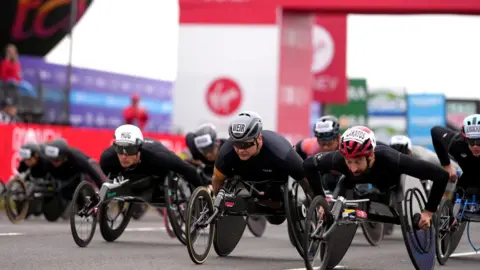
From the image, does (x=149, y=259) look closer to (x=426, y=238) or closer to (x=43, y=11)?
(x=426, y=238)

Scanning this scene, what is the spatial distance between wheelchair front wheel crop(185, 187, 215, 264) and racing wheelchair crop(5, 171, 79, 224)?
644 cm

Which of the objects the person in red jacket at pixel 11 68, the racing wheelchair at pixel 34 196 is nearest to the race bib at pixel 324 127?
the racing wheelchair at pixel 34 196

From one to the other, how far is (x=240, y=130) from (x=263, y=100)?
19.4 metres

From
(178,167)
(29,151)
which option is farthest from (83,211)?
(29,151)

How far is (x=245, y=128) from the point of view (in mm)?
11070


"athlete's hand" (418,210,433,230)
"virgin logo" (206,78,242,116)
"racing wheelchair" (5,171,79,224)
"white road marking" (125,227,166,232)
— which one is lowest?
"white road marking" (125,227,166,232)

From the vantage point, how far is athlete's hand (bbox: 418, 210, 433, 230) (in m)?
10.5

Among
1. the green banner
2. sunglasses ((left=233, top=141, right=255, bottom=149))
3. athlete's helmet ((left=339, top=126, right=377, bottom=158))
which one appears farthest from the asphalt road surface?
the green banner

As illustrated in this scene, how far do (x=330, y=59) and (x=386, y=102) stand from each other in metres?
17.8

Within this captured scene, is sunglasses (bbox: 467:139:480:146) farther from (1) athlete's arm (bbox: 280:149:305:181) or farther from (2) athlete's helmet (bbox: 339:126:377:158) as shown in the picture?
(2) athlete's helmet (bbox: 339:126:377:158)

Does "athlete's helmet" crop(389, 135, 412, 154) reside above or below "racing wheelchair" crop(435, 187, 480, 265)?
above

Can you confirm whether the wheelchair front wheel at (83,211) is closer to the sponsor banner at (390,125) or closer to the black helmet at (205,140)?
the black helmet at (205,140)

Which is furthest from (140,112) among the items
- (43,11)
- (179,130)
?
(43,11)

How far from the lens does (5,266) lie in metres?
10.1
